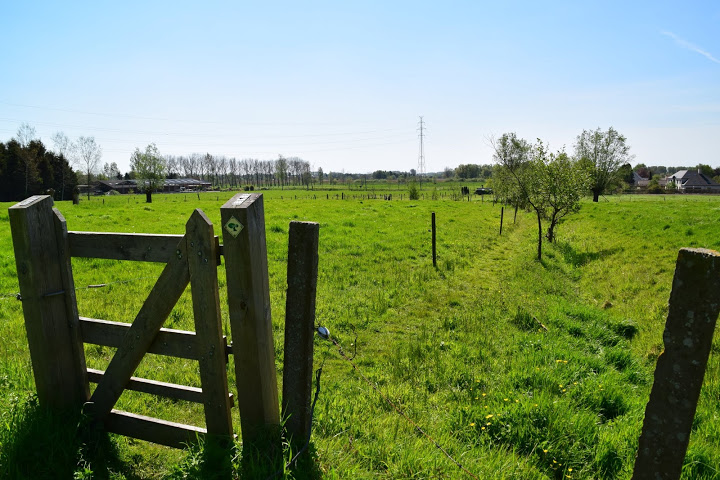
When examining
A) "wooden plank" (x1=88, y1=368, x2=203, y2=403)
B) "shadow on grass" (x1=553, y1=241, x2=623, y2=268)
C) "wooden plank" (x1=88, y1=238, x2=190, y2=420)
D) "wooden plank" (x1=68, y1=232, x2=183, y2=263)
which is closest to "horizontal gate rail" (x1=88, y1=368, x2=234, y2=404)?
"wooden plank" (x1=88, y1=368, x2=203, y2=403)

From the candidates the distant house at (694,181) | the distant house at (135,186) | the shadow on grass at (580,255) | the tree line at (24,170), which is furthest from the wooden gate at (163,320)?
the distant house at (694,181)

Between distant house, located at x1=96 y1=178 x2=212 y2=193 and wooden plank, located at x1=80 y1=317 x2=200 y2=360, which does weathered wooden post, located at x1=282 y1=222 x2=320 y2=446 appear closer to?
wooden plank, located at x1=80 y1=317 x2=200 y2=360

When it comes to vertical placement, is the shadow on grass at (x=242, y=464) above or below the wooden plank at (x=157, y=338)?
below

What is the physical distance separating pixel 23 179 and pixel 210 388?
266ft

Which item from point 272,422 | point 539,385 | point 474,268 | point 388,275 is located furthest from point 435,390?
point 474,268

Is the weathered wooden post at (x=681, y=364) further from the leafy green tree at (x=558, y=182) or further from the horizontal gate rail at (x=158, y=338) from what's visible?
the leafy green tree at (x=558, y=182)

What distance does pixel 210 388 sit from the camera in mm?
3186

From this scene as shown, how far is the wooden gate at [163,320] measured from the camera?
300 cm

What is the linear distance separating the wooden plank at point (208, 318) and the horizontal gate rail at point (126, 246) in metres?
0.13

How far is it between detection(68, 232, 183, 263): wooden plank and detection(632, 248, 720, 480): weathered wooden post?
328cm

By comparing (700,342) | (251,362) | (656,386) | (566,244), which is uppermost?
(700,342)

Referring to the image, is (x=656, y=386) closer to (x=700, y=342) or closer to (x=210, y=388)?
(x=700, y=342)

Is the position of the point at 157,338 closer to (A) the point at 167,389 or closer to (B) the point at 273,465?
(A) the point at 167,389

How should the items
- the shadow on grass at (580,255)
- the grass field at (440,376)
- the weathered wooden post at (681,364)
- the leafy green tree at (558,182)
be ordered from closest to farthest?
the weathered wooden post at (681,364) → the grass field at (440,376) → the shadow on grass at (580,255) → the leafy green tree at (558,182)
